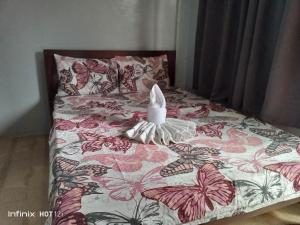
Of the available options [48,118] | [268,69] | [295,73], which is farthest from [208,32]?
[48,118]

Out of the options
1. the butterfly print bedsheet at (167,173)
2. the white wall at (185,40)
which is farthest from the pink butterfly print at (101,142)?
the white wall at (185,40)

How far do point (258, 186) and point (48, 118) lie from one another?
7.30 ft

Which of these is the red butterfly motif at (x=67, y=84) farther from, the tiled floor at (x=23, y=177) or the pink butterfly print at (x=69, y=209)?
the pink butterfly print at (x=69, y=209)

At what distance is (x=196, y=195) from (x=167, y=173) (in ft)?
0.53

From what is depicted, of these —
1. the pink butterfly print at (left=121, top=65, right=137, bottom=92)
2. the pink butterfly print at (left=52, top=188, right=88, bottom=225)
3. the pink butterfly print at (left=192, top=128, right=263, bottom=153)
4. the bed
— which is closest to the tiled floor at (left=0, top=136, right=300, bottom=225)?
the bed

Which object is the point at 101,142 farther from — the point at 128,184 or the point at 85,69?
the point at 85,69

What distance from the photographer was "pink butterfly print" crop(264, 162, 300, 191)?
46.7 inches

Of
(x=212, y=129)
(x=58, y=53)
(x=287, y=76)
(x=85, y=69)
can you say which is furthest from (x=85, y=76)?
(x=287, y=76)

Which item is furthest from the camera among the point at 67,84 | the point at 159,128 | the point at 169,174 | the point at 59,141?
the point at 67,84

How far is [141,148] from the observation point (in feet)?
4.38

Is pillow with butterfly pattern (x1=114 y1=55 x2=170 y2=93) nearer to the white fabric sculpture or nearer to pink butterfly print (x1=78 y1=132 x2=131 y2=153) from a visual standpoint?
the white fabric sculpture

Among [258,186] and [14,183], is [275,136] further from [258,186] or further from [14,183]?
[14,183]

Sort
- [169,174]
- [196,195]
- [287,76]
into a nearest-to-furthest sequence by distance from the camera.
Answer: [196,195] → [169,174] → [287,76]

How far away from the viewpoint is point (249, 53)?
6.94 ft
